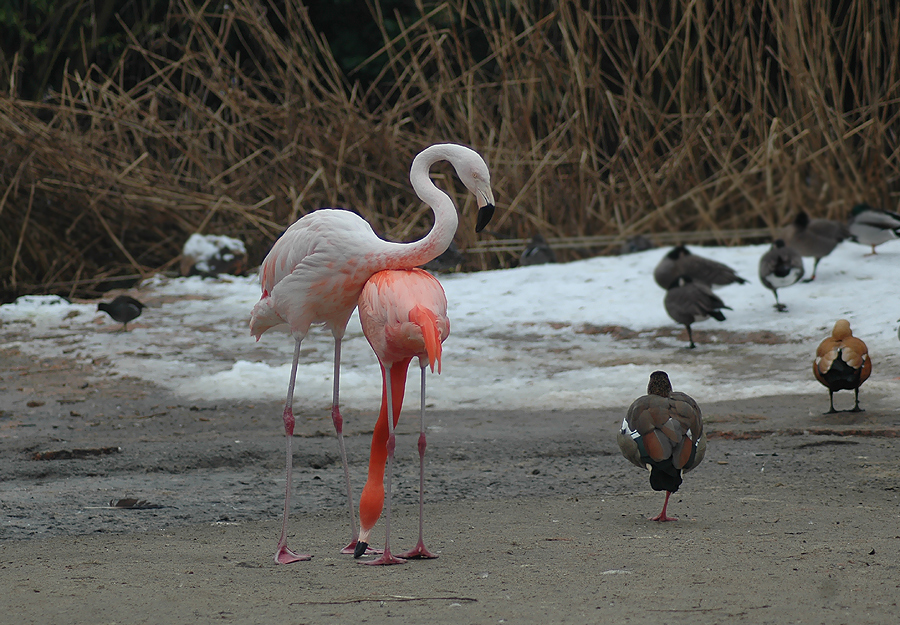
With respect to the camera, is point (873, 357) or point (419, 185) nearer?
point (419, 185)

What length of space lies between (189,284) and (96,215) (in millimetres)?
1710

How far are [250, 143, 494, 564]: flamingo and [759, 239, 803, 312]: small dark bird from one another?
5.65m

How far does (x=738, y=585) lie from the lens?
129 inches

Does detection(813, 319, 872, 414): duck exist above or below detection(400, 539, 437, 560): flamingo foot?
above

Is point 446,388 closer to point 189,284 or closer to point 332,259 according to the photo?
point 332,259

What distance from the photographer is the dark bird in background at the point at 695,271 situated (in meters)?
9.64

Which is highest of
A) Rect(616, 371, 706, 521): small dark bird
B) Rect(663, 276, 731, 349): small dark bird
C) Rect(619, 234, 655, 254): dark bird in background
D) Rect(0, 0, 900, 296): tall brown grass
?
Rect(0, 0, 900, 296): tall brown grass

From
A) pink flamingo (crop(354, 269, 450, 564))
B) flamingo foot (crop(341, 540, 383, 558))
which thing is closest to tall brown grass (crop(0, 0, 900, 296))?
pink flamingo (crop(354, 269, 450, 564))

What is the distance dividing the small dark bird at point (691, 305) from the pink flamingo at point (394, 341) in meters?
4.85

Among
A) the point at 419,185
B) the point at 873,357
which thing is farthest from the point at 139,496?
the point at 873,357

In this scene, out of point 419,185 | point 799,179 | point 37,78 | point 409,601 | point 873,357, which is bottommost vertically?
point 409,601

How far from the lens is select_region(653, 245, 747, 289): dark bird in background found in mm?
9641

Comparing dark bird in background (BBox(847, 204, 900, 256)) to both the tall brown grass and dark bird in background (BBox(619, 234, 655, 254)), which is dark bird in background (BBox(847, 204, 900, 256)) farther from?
dark bird in background (BBox(619, 234, 655, 254))

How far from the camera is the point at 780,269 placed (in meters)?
9.06
